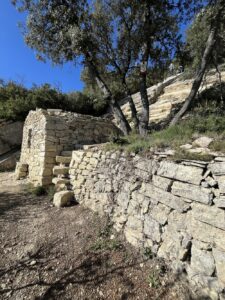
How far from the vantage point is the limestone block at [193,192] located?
8.13 ft

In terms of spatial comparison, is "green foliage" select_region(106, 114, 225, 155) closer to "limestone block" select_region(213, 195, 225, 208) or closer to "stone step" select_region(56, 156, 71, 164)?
"limestone block" select_region(213, 195, 225, 208)

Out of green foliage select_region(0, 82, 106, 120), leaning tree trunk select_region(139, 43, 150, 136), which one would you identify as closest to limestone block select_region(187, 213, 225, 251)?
leaning tree trunk select_region(139, 43, 150, 136)

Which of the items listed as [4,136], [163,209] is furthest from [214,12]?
[4,136]

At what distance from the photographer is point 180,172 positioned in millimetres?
2893

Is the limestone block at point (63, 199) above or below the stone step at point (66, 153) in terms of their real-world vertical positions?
below

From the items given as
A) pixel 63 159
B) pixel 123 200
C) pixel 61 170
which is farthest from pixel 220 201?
pixel 63 159

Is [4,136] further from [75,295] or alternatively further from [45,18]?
[75,295]

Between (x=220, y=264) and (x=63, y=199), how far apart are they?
4133 millimetres

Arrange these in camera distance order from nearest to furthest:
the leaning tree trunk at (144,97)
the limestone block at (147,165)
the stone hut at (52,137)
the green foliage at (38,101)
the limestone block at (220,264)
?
the limestone block at (220,264) < the limestone block at (147,165) < the stone hut at (52,137) < the leaning tree trunk at (144,97) < the green foliage at (38,101)

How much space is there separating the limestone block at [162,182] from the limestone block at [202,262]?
3.00 feet

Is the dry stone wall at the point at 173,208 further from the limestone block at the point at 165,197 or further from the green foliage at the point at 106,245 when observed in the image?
the green foliage at the point at 106,245

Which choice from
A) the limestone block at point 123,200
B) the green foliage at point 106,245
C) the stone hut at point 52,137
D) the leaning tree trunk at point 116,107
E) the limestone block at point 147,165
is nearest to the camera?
the limestone block at point 147,165

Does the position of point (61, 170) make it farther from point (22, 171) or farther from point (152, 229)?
point (152, 229)

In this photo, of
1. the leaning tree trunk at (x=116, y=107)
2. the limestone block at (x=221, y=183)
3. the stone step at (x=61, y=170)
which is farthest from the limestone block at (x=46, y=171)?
the limestone block at (x=221, y=183)
